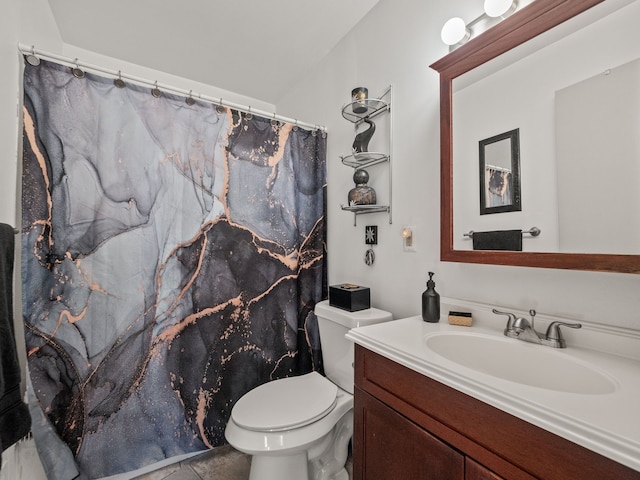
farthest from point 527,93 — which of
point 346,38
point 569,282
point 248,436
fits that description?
point 248,436

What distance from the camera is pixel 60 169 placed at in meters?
1.28

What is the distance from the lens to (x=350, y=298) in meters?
1.47

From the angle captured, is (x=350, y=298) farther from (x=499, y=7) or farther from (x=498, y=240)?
(x=499, y=7)

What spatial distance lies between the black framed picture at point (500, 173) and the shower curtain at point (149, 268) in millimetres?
1084

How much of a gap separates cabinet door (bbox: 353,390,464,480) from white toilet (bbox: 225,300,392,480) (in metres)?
0.26

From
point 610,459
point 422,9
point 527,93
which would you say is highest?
point 422,9

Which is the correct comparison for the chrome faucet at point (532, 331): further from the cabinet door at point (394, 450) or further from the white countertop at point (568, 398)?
the cabinet door at point (394, 450)

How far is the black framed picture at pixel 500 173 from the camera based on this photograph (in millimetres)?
1027

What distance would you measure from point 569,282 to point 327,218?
1344mm

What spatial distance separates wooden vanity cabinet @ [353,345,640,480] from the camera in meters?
0.55

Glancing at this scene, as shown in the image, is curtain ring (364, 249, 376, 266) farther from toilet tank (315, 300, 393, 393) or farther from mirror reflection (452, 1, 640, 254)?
mirror reflection (452, 1, 640, 254)

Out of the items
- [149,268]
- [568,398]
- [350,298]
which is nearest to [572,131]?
[568,398]

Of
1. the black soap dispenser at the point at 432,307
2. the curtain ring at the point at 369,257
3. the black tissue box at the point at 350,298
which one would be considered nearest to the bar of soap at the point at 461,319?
the black soap dispenser at the point at 432,307

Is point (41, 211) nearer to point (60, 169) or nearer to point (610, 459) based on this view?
point (60, 169)
